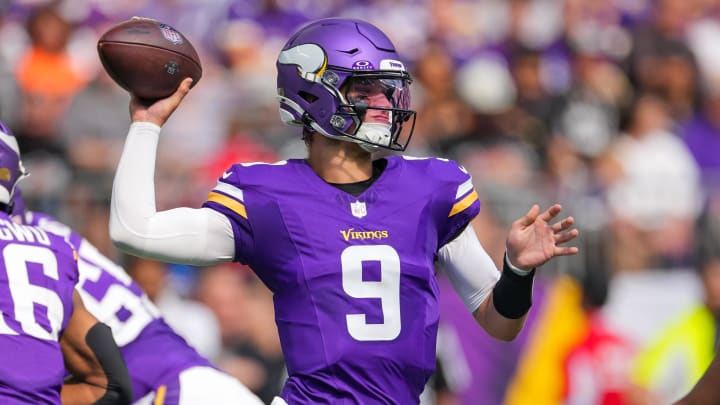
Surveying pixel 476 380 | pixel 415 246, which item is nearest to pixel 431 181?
pixel 415 246

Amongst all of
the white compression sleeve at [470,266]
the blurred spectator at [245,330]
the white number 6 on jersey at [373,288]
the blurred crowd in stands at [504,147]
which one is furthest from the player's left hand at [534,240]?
the blurred spectator at [245,330]

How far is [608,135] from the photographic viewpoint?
10172 millimetres

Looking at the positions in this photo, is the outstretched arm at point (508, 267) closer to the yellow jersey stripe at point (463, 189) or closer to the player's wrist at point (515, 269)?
the player's wrist at point (515, 269)

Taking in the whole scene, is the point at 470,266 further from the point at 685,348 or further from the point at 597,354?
the point at 685,348

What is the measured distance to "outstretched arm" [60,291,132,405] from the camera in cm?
452

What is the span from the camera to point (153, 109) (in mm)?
4172

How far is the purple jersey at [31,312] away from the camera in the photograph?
164 inches

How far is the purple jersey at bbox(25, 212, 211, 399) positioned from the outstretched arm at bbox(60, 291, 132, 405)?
1.28 ft

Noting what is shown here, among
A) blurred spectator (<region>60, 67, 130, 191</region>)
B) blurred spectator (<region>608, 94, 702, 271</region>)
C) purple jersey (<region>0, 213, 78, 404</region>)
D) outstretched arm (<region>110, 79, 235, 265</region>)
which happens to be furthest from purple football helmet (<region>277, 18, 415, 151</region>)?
blurred spectator (<region>608, 94, 702, 271</region>)

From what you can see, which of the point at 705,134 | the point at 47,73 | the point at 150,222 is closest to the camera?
the point at 150,222

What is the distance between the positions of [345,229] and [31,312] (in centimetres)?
106

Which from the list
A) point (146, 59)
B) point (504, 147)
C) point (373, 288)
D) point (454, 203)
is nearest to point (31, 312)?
point (146, 59)

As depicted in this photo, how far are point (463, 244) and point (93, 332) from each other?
1322 millimetres

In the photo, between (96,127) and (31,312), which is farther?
(96,127)
